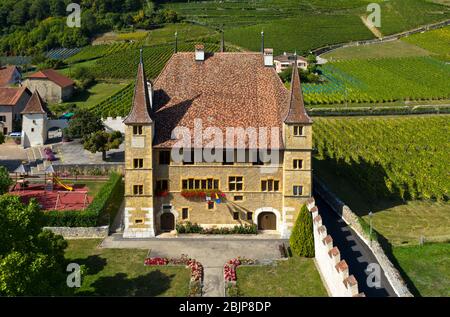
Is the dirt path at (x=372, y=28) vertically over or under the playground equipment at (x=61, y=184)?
over

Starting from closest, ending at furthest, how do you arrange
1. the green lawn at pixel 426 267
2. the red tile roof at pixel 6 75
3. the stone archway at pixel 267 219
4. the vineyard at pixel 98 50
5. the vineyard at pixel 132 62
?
the green lawn at pixel 426 267, the stone archway at pixel 267 219, the red tile roof at pixel 6 75, the vineyard at pixel 132 62, the vineyard at pixel 98 50

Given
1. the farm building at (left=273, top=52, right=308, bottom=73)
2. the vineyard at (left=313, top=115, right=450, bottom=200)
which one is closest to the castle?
the vineyard at (left=313, top=115, right=450, bottom=200)

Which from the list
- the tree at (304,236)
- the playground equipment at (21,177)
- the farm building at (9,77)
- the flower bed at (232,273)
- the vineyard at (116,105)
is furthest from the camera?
the farm building at (9,77)

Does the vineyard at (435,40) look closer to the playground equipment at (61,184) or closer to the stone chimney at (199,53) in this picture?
the stone chimney at (199,53)

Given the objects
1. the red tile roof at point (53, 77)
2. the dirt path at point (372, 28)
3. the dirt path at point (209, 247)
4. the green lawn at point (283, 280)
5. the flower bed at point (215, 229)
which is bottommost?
the green lawn at point (283, 280)

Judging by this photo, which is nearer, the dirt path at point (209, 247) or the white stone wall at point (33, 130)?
the dirt path at point (209, 247)

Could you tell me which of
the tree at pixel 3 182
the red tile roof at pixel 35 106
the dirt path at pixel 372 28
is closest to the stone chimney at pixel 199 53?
the tree at pixel 3 182

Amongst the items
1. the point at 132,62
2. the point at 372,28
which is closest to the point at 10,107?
the point at 132,62

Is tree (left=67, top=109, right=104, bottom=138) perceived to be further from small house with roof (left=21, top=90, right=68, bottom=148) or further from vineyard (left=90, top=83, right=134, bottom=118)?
vineyard (left=90, top=83, right=134, bottom=118)
